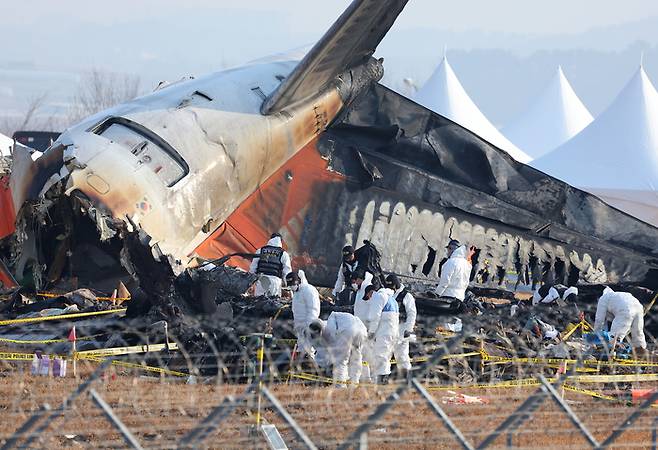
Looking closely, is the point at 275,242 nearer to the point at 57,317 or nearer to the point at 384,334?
the point at 57,317

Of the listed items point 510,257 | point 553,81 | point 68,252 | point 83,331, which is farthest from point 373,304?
point 553,81

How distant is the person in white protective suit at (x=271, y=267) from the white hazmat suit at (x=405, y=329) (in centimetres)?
277

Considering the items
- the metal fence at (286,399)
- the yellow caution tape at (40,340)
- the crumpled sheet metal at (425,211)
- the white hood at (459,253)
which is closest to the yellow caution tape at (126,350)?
the metal fence at (286,399)

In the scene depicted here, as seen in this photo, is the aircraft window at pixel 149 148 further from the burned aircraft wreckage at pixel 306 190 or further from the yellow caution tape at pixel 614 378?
the yellow caution tape at pixel 614 378

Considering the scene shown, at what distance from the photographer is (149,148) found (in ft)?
67.6

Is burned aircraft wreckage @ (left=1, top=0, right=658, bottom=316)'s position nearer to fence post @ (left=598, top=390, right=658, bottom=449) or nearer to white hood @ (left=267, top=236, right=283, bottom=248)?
white hood @ (left=267, top=236, right=283, bottom=248)

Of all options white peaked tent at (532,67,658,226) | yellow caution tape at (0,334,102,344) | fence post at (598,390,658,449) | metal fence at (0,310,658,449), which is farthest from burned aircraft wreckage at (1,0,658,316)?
fence post at (598,390,658,449)

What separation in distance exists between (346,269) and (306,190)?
235 cm

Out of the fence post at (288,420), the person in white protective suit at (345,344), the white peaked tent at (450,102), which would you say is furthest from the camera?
the white peaked tent at (450,102)

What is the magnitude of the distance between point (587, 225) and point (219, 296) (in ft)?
31.4

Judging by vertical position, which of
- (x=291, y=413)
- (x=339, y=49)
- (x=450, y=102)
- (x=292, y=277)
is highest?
(x=450, y=102)

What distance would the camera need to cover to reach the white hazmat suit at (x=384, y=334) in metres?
17.1

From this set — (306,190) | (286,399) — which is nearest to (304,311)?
(286,399)

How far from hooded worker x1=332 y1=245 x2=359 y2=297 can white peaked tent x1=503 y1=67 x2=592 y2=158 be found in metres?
32.3
